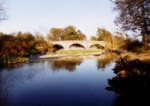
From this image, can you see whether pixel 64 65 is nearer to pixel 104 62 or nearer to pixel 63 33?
pixel 104 62

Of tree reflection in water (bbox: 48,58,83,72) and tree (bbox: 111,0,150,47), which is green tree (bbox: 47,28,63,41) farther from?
tree (bbox: 111,0,150,47)

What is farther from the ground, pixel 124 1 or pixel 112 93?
pixel 124 1

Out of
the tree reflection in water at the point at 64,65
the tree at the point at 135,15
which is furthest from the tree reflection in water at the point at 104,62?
the tree at the point at 135,15

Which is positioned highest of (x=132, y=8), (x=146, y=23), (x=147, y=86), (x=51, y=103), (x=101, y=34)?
(x=101, y=34)

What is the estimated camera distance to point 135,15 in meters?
15.1

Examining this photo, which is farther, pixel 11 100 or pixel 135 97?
pixel 11 100

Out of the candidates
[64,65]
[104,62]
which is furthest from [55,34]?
[64,65]

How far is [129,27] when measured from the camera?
650 inches

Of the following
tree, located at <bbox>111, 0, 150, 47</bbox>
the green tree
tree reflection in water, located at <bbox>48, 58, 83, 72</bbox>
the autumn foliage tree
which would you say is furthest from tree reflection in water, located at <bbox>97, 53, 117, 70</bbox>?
the green tree

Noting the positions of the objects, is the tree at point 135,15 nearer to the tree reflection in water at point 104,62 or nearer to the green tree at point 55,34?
the tree reflection in water at point 104,62

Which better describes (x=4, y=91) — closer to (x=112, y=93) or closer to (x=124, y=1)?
(x=112, y=93)

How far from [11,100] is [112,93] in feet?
22.1

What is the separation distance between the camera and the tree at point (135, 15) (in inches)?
543

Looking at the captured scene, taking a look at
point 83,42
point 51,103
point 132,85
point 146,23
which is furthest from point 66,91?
point 83,42
